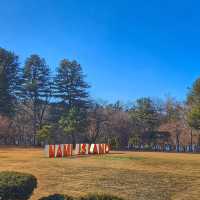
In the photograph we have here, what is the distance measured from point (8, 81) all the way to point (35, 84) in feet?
14.6

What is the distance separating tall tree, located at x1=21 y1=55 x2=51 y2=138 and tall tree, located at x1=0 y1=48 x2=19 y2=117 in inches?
58.7

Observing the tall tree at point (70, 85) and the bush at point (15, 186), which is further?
the tall tree at point (70, 85)

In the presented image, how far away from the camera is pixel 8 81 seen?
57719 mm

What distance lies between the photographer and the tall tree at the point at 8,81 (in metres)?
55.8

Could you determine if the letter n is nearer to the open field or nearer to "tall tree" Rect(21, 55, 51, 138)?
the open field

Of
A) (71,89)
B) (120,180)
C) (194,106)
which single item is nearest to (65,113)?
(71,89)

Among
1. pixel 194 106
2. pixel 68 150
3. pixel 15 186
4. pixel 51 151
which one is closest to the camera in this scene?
pixel 15 186

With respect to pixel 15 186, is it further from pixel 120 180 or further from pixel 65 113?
pixel 65 113

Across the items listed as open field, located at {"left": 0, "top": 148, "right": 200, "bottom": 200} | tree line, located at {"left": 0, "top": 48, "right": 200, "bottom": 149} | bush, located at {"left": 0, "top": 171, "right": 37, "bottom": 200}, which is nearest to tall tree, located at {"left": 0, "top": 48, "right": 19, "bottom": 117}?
tree line, located at {"left": 0, "top": 48, "right": 200, "bottom": 149}

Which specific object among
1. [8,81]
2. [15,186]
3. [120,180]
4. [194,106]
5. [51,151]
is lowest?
[120,180]

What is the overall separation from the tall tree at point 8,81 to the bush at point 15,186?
4695 centimetres

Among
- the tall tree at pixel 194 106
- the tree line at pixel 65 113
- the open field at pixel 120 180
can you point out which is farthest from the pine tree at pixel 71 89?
the open field at pixel 120 180

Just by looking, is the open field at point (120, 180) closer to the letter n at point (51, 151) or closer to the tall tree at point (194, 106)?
the letter n at point (51, 151)

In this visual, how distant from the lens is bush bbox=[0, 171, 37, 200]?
9.60 meters
